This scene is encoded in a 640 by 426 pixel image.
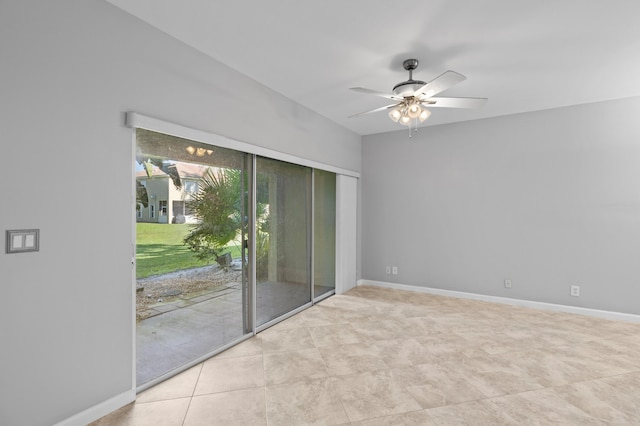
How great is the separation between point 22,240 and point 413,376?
2.76m

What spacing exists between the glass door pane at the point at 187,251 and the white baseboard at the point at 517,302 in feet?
9.28

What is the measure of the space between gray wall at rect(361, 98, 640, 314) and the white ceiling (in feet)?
2.25

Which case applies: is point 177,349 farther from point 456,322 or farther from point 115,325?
point 456,322

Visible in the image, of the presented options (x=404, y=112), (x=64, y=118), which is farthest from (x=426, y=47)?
(x=64, y=118)

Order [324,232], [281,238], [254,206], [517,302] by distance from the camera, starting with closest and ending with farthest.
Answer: [254,206]
[281,238]
[517,302]
[324,232]

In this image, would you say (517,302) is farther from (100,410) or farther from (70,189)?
(70,189)

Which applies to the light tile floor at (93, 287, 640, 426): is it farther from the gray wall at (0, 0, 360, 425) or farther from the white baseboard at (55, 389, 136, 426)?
the gray wall at (0, 0, 360, 425)

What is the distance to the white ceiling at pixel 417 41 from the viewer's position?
204cm

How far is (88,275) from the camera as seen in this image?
190 centimetres

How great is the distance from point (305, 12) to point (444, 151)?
339 centimetres

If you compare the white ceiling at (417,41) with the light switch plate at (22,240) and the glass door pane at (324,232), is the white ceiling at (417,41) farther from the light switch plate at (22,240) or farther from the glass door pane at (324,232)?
the light switch plate at (22,240)

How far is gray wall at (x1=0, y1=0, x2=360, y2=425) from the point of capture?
5.23 ft

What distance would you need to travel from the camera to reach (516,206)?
4285 millimetres

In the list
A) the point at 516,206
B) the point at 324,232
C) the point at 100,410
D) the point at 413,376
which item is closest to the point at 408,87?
the point at 413,376
